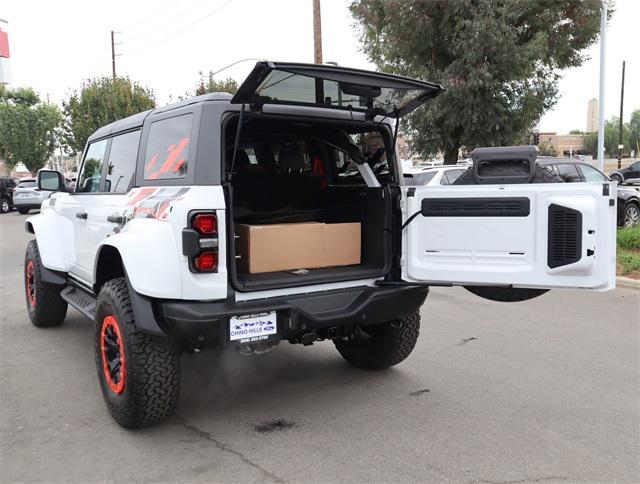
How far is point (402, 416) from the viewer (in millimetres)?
3814

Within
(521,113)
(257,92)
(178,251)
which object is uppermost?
(521,113)

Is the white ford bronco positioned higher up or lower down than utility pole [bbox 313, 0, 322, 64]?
lower down

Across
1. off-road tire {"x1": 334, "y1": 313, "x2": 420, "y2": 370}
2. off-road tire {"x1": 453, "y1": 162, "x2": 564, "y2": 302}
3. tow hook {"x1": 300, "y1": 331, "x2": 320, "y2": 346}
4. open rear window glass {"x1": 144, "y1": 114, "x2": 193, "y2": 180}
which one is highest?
open rear window glass {"x1": 144, "y1": 114, "x2": 193, "y2": 180}

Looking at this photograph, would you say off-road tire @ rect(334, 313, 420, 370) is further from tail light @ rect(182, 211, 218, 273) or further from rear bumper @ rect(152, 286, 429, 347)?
tail light @ rect(182, 211, 218, 273)

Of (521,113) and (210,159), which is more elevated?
A: (521,113)

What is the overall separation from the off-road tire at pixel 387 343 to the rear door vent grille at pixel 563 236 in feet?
4.56

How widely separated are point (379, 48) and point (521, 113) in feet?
13.9

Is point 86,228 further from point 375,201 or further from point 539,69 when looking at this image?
point 539,69

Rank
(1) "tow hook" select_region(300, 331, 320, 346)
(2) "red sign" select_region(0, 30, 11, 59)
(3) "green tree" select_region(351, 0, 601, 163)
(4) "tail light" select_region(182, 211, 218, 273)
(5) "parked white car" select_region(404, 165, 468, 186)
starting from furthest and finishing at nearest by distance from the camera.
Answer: (2) "red sign" select_region(0, 30, 11, 59)
(3) "green tree" select_region(351, 0, 601, 163)
(5) "parked white car" select_region(404, 165, 468, 186)
(1) "tow hook" select_region(300, 331, 320, 346)
(4) "tail light" select_region(182, 211, 218, 273)

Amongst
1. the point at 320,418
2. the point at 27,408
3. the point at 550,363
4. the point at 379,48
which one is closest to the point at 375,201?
the point at 320,418

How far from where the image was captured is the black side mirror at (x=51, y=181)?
554 centimetres

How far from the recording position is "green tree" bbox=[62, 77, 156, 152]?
30.0 metres

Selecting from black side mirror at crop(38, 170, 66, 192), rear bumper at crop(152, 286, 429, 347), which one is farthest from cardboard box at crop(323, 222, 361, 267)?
black side mirror at crop(38, 170, 66, 192)

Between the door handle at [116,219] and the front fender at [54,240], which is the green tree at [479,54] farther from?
the door handle at [116,219]
